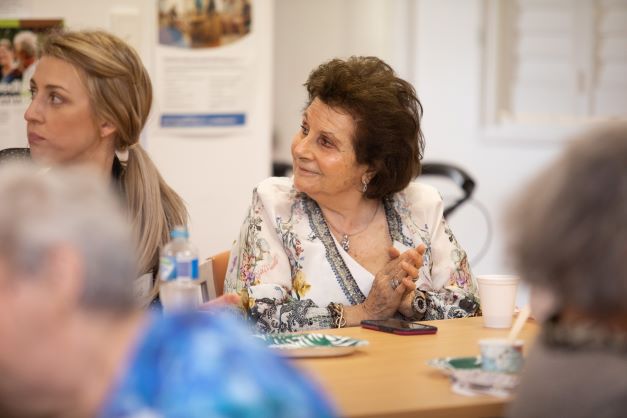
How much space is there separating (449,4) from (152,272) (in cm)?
429

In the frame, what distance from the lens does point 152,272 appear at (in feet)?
9.34

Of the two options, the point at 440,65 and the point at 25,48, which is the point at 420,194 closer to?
the point at 25,48

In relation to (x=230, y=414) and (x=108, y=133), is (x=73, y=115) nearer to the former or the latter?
(x=108, y=133)

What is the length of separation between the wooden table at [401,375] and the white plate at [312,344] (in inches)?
0.6

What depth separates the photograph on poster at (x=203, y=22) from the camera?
4363 millimetres

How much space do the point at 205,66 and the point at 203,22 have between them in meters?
0.19

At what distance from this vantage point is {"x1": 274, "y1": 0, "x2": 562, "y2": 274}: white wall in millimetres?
6629

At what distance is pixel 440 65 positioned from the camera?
21.9ft

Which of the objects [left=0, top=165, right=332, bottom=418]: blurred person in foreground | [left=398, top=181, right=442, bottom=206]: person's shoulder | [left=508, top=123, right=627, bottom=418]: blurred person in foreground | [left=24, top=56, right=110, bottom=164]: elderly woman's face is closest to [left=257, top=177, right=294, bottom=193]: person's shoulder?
[left=398, top=181, right=442, bottom=206]: person's shoulder

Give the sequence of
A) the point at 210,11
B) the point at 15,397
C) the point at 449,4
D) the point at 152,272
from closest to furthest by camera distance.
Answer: the point at 15,397 → the point at 152,272 → the point at 210,11 → the point at 449,4

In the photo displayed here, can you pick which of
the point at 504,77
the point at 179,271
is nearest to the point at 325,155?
the point at 179,271

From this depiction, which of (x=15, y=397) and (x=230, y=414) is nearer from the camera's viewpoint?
(x=230, y=414)

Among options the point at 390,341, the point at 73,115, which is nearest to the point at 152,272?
the point at 73,115

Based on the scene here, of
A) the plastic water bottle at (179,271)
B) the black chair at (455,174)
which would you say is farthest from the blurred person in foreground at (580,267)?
the black chair at (455,174)
